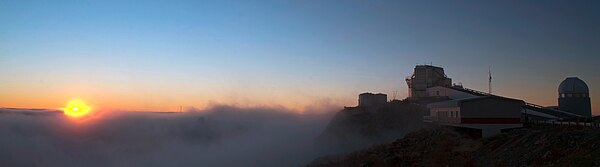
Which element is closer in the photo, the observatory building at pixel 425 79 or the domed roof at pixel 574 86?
the domed roof at pixel 574 86

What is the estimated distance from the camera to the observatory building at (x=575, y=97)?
71.6 metres

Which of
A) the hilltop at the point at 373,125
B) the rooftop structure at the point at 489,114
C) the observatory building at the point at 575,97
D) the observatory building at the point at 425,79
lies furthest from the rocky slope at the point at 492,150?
the observatory building at the point at 425,79

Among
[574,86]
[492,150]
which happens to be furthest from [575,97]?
[492,150]

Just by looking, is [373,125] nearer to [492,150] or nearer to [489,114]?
[489,114]

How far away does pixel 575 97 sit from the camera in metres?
72.2

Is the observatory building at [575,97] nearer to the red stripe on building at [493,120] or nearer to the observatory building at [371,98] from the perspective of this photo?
the red stripe on building at [493,120]

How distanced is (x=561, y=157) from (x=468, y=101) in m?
20.9

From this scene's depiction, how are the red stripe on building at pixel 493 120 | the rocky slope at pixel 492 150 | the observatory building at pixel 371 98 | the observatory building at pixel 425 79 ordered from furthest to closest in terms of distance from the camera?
the observatory building at pixel 371 98 → the observatory building at pixel 425 79 → the red stripe on building at pixel 493 120 → the rocky slope at pixel 492 150

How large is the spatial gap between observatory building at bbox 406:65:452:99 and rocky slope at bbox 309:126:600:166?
39930 mm

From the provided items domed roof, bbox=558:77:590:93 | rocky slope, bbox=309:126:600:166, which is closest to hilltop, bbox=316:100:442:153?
rocky slope, bbox=309:126:600:166

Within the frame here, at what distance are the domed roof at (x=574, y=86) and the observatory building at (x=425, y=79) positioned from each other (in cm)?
2223

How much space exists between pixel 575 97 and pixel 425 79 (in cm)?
2656

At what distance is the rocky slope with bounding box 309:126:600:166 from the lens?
28.3 meters

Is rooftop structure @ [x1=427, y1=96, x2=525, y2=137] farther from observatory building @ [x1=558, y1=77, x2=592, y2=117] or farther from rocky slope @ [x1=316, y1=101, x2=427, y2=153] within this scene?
observatory building @ [x1=558, y1=77, x2=592, y2=117]
